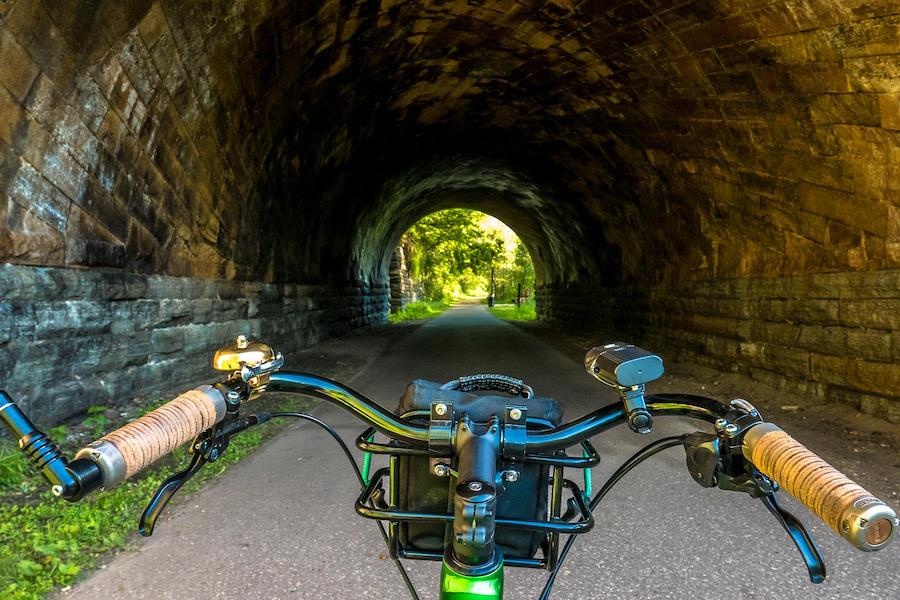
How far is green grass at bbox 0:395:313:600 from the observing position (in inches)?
113

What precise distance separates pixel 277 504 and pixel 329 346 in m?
9.88

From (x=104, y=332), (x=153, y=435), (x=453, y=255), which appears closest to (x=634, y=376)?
(x=153, y=435)

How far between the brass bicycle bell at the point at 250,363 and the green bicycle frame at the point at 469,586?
0.58 metres

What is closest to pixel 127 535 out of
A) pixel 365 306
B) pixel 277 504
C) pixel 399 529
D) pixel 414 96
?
pixel 277 504

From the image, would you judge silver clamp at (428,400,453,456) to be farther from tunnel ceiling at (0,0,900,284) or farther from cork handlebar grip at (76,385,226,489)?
tunnel ceiling at (0,0,900,284)

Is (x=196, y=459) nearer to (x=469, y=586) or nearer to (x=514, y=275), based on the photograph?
(x=469, y=586)

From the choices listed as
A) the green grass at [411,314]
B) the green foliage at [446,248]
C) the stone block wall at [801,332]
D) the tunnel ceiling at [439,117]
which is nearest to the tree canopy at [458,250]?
the green foliage at [446,248]

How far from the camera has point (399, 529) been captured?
156 cm

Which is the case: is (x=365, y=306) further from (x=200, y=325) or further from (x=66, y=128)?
(x=66, y=128)

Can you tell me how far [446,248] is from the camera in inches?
1831

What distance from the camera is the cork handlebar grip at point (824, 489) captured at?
3.07 feet

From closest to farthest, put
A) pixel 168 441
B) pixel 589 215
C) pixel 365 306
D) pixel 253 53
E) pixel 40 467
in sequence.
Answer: pixel 40 467
pixel 168 441
pixel 253 53
pixel 589 215
pixel 365 306

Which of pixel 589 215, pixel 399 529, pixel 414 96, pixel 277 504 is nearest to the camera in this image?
pixel 399 529

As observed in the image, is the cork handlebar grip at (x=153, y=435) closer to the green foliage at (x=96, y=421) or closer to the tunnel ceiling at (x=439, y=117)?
the tunnel ceiling at (x=439, y=117)
